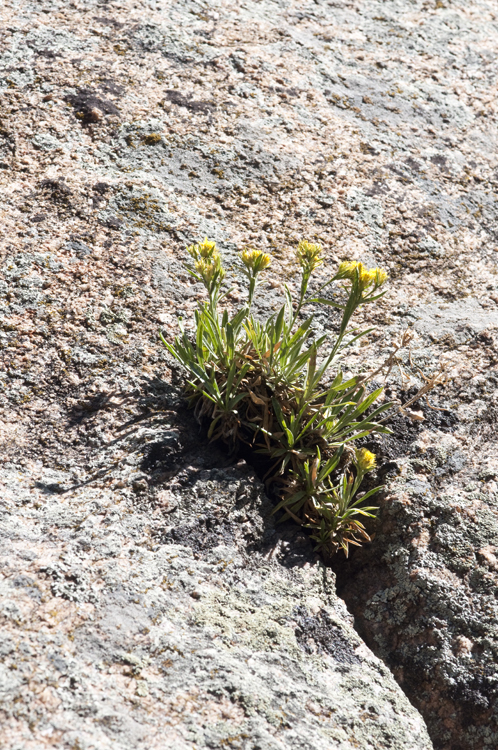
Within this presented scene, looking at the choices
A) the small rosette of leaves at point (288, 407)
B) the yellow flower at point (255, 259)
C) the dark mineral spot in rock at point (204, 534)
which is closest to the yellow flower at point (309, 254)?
the small rosette of leaves at point (288, 407)

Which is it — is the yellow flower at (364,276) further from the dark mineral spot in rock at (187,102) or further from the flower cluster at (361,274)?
the dark mineral spot in rock at (187,102)

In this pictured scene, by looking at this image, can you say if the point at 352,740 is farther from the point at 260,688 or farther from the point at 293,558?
the point at 293,558

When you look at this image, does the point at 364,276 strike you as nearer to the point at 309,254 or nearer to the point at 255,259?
the point at 309,254

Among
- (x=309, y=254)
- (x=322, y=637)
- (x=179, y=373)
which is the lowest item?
(x=322, y=637)

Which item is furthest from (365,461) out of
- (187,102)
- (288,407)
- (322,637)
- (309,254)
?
(187,102)

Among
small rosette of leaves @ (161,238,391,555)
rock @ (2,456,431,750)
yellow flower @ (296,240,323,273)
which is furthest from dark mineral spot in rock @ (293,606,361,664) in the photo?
yellow flower @ (296,240,323,273)
